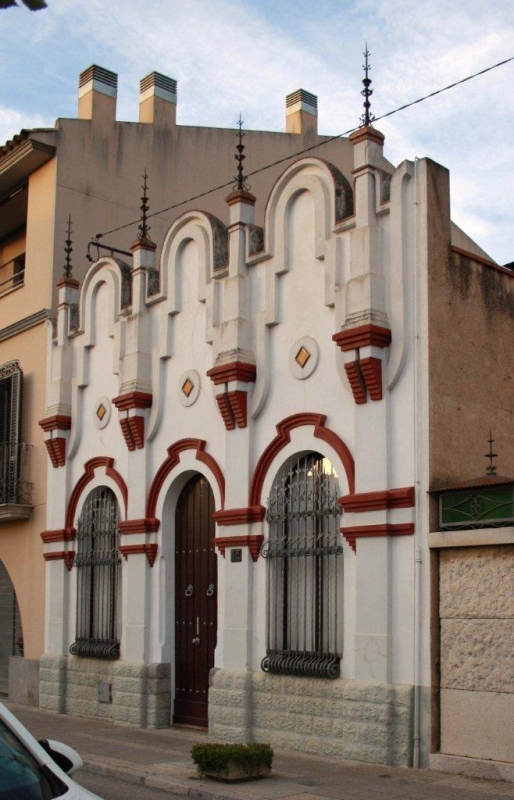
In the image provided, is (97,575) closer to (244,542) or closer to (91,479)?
(91,479)

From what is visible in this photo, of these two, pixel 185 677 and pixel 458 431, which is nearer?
pixel 458 431

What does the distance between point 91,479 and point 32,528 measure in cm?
238

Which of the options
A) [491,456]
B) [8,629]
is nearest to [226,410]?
[491,456]

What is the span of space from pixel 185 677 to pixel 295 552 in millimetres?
3238

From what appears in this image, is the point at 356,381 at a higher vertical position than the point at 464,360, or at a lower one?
lower

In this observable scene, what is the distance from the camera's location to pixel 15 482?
18.9m

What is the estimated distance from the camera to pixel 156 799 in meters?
10.4

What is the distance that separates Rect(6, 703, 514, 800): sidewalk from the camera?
993 cm

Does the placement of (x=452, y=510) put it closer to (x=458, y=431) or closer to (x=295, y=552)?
(x=458, y=431)

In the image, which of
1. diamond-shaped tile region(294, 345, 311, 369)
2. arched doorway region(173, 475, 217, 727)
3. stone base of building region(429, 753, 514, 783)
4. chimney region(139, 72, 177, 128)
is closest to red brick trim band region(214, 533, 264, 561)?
arched doorway region(173, 475, 217, 727)

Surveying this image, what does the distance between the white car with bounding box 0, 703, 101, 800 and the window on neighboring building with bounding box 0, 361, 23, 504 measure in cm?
1401

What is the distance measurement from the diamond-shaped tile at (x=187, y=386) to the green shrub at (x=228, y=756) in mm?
5758

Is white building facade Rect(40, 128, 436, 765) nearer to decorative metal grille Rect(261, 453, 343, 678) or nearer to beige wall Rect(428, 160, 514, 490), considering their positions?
decorative metal grille Rect(261, 453, 343, 678)

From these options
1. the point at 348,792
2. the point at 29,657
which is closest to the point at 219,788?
the point at 348,792
